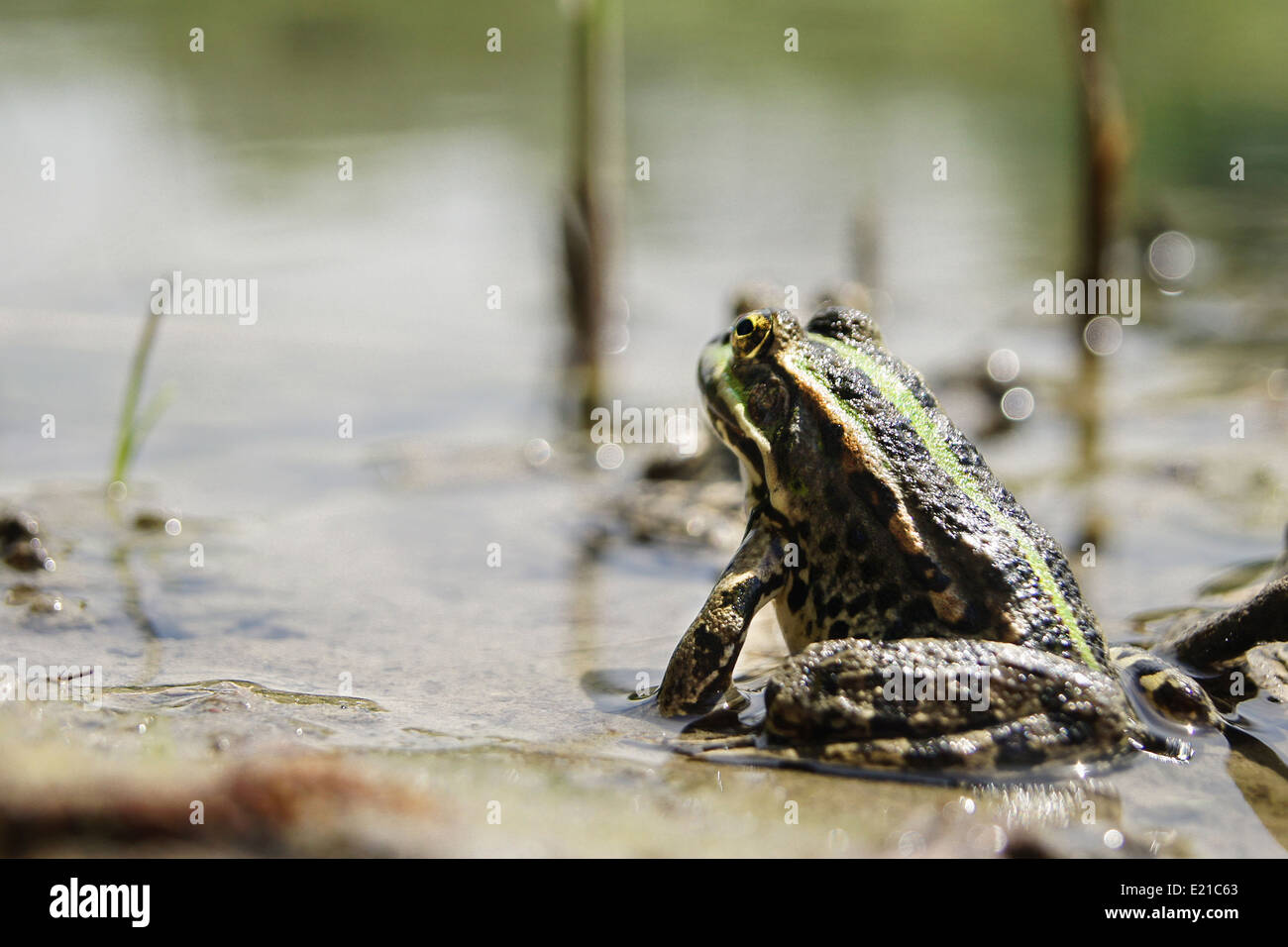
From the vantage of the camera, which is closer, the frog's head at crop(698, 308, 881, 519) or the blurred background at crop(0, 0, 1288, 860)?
the frog's head at crop(698, 308, 881, 519)

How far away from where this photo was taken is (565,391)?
10.5 m

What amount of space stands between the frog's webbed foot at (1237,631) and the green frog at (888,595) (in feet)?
1.57

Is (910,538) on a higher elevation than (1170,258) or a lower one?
lower

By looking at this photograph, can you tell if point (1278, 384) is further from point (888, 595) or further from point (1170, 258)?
point (888, 595)

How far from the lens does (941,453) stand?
4.22 metres

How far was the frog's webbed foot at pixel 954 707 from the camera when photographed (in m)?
3.65

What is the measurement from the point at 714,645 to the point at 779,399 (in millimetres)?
999

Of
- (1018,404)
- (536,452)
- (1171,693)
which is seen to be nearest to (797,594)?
(1171,693)

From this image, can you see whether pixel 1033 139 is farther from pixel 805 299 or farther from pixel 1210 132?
pixel 805 299

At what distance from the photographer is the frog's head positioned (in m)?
4.40

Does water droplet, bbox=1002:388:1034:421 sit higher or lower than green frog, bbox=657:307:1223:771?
higher

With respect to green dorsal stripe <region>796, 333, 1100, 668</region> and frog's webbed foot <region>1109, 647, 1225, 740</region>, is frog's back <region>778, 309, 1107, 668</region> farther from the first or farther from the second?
frog's webbed foot <region>1109, 647, 1225, 740</region>

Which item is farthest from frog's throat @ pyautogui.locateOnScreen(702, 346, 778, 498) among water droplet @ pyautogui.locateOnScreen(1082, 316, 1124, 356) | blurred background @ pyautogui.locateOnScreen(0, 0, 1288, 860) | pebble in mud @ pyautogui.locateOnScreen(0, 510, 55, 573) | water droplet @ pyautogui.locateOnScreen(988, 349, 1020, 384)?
water droplet @ pyautogui.locateOnScreen(1082, 316, 1124, 356)
